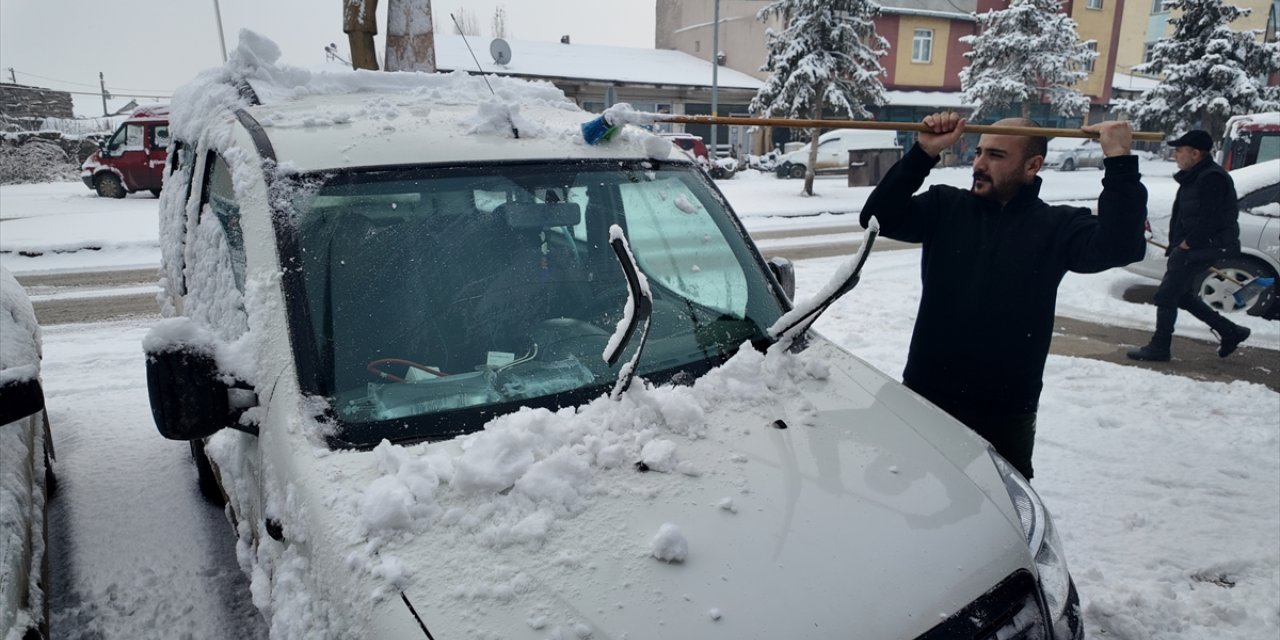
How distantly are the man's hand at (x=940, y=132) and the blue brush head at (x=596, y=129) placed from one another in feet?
3.79

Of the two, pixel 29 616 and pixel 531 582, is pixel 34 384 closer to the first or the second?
pixel 29 616

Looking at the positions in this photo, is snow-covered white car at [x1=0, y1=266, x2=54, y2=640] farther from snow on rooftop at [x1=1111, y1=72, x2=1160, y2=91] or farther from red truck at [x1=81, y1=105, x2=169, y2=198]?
snow on rooftop at [x1=1111, y1=72, x2=1160, y2=91]

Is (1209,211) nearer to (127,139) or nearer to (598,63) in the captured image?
(127,139)

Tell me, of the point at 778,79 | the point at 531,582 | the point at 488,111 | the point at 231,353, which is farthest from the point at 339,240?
the point at 778,79

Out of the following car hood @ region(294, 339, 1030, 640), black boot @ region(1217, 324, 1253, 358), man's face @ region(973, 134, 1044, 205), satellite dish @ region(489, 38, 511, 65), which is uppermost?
satellite dish @ region(489, 38, 511, 65)

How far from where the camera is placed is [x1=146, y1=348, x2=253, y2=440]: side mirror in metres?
1.83

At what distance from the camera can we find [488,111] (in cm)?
262

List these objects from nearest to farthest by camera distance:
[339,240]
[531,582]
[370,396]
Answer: [531,582] → [370,396] → [339,240]

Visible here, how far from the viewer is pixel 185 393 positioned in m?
1.85

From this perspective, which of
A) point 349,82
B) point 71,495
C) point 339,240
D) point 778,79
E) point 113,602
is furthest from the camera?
point 778,79

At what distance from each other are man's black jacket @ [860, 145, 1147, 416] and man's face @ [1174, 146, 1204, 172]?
172 inches

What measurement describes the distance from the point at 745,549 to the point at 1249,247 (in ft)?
28.1

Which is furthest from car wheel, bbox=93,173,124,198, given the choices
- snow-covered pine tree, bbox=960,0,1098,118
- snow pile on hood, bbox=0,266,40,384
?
snow-covered pine tree, bbox=960,0,1098,118

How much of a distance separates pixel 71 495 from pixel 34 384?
2.18 m
